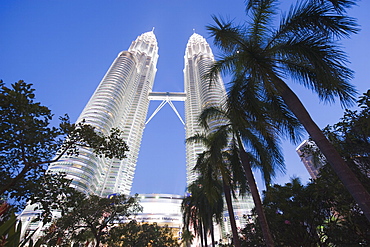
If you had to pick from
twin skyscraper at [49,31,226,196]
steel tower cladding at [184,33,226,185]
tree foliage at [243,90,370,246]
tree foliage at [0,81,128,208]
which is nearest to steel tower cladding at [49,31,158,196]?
twin skyscraper at [49,31,226,196]

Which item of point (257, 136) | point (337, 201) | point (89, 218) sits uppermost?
point (257, 136)

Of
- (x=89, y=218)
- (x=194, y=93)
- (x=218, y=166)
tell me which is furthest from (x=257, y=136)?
(x=194, y=93)

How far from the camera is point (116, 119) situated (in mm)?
82938

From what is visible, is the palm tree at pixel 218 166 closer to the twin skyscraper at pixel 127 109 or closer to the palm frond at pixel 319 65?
the palm frond at pixel 319 65

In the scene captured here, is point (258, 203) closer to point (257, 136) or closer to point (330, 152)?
point (257, 136)

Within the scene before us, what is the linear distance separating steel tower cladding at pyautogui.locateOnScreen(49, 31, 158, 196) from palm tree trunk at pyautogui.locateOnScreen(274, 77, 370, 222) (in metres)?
60.5

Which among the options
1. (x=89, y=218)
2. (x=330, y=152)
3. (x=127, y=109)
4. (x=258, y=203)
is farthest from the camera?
(x=127, y=109)

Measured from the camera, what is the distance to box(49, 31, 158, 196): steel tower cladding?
63.1m

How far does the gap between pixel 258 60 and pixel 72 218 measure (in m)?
17.1

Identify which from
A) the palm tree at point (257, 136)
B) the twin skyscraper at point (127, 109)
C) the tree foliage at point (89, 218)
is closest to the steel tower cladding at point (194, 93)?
the twin skyscraper at point (127, 109)

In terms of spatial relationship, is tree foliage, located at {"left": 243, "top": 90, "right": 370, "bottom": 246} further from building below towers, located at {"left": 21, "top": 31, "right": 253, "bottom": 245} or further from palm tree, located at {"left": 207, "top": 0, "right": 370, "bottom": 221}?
building below towers, located at {"left": 21, "top": 31, "right": 253, "bottom": 245}

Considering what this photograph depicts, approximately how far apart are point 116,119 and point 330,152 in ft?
281

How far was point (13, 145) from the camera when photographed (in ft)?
20.7

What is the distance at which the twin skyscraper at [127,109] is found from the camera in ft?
213
